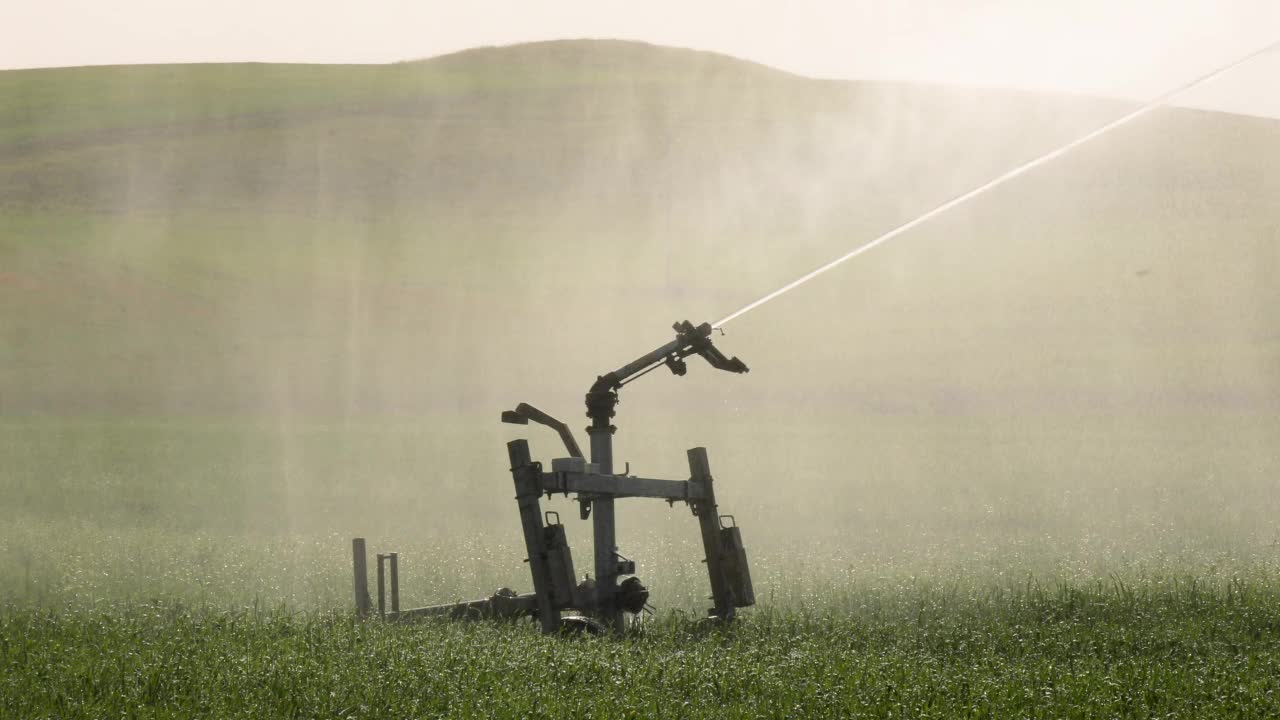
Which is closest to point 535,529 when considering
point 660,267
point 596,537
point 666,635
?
point 596,537

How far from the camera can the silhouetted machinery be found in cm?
1283

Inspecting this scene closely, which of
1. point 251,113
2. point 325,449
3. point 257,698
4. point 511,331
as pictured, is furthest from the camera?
point 251,113

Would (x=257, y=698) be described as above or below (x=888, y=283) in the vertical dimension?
below

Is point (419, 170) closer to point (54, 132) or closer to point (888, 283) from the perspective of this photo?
point (54, 132)

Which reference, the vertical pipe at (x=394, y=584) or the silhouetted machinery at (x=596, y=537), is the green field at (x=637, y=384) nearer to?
the silhouetted machinery at (x=596, y=537)

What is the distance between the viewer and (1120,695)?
31.7 feet

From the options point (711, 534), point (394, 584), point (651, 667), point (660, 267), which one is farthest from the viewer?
point (660, 267)

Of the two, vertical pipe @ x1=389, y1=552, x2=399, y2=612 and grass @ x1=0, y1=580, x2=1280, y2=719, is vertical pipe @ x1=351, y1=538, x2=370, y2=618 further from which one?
grass @ x1=0, y1=580, x2=1280, y2=719

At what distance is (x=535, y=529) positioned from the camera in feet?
42.1

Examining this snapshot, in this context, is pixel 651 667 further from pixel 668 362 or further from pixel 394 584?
pixel 394 584

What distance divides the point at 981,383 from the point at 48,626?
96.6 ft

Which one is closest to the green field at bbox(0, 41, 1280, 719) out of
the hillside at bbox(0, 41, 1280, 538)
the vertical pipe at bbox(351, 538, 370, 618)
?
the hillside at bbox(0, 41, 1280, 538)

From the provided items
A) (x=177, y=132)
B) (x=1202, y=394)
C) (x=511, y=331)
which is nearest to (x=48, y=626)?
(x=511, y=331)

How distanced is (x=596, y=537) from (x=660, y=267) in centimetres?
3298
